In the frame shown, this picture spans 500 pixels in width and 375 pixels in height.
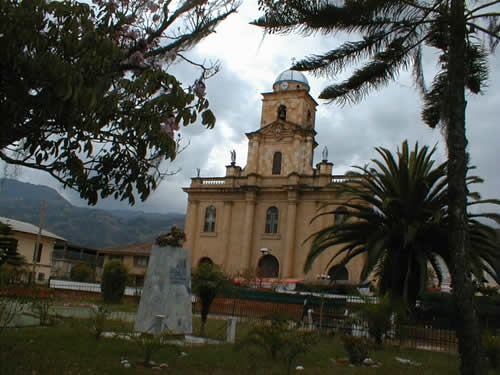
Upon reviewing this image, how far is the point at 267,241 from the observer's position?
3841cm

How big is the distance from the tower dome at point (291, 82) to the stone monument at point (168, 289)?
1256 inches

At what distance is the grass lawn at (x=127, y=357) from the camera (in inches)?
262

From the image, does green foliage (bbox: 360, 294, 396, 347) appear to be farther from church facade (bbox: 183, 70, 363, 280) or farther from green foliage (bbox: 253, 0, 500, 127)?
church facade (bbox: 183, 70, 363, 280)

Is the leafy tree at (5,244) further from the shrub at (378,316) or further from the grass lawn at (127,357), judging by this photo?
the shrub at (378,316)

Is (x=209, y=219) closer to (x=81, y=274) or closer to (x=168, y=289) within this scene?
(x=81, y=274)

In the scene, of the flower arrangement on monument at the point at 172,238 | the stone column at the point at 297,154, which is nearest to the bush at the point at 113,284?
the flower arrangement on monument at the point at 172,238

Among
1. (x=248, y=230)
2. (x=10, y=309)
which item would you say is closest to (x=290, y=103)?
(x=248, y=230)

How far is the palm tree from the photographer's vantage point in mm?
14906

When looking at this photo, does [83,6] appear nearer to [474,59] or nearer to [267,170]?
[474,59]

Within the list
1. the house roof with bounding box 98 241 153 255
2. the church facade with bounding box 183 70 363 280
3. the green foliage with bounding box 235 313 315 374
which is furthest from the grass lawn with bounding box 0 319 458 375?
the house roof with bounding box 98 241 153 255

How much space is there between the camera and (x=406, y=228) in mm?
15117

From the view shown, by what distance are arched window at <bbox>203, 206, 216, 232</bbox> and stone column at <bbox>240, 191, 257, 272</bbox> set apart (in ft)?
10.5

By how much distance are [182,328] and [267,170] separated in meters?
29.9

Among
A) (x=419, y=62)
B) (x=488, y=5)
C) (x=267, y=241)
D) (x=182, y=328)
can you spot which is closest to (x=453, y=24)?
(x=488, y=5)
